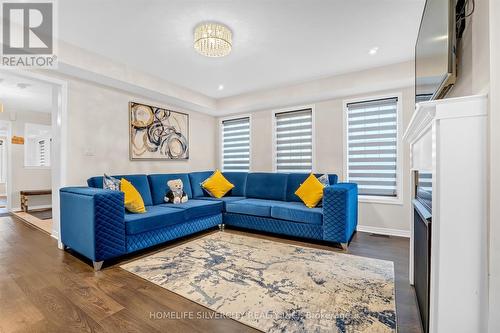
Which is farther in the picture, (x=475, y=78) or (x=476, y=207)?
(x=475, y=78)

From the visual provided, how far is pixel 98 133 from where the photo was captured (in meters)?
3.36

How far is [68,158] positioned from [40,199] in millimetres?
4120

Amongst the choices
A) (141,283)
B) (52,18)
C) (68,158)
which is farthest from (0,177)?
(141,283)

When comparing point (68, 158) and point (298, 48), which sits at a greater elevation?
point (298, 48)

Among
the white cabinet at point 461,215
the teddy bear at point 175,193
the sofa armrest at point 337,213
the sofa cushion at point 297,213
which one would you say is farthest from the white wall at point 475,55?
the teddy bear at point 175,193

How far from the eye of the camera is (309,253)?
9.27 ft

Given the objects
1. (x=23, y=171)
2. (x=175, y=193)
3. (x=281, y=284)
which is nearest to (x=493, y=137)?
(x=281, y=284)

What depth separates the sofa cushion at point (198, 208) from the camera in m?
3.30

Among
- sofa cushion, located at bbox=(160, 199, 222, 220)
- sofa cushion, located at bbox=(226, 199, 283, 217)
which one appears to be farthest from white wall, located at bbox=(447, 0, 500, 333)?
sofa cushion, located at bbox=(160, 199, 222, 220)

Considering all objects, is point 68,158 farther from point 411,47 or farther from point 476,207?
point 411,47

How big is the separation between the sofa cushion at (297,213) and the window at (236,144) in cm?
187

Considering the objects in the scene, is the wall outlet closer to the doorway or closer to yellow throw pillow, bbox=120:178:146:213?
yellow throw pillow, bbox=120:178:146:213

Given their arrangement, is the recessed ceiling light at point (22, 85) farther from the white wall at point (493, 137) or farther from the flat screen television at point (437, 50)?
the white wall at point (493, 137)

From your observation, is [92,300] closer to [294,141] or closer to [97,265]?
[97,265]
